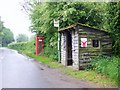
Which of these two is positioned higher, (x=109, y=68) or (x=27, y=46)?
(x=27, y=46)

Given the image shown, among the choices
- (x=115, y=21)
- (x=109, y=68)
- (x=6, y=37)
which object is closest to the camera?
(x=109, y=68)

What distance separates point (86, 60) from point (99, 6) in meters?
4.92

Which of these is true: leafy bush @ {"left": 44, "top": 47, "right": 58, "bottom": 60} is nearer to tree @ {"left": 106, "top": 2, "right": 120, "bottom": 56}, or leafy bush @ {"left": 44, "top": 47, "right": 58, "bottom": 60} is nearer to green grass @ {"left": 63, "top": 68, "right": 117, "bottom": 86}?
tree @ {"left": 106, "top": 2, "right": 120, "bottom": 56}

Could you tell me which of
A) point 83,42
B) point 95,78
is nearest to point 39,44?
point 83,42

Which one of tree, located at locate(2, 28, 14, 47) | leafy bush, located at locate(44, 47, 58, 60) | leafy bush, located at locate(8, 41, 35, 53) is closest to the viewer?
leafy bush, located at locate(44, 47, 58, 60)

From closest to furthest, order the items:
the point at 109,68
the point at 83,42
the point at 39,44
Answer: the point at 109,68, the point at 83,42, the point at 39,44

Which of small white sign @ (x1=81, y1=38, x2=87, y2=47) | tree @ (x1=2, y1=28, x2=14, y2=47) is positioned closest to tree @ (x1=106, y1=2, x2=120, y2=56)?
small white sign @ (x1=81, y1=38, x2=87, y2=47)

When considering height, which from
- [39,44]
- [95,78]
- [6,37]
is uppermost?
[6,37]

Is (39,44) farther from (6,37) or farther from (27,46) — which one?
(6,37)

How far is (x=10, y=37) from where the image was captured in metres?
67.9

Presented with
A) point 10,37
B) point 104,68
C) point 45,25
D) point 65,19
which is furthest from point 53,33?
point 10,37

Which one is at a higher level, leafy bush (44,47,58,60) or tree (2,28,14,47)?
tree (2,28,14,47)

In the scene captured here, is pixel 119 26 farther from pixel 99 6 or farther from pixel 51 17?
pixel 51 17

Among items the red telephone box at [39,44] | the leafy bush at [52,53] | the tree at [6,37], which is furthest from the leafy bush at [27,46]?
the tree at [6,37]
